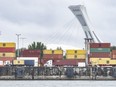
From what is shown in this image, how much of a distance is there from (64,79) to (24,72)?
8913 mm

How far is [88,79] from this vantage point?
198375mm

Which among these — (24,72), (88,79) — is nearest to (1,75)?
(24,72)

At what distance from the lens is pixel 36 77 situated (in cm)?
19938

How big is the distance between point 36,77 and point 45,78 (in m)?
2.02
